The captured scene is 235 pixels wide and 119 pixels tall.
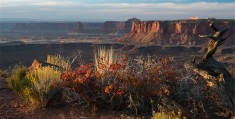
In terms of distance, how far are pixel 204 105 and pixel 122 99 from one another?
1.60m

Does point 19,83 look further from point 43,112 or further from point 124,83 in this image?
point 124,83

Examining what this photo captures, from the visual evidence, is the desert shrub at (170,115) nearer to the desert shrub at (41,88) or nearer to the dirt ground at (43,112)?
the dirt ground at (43,112)

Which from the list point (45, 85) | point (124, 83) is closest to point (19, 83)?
point (45, 85)

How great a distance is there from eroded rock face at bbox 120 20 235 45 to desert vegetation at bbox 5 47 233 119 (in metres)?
63.5

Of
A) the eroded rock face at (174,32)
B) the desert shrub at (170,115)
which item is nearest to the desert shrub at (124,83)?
the desert shrub at (170,115)

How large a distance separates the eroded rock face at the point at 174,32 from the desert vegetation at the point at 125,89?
63.5 meters

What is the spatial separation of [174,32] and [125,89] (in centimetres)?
7538

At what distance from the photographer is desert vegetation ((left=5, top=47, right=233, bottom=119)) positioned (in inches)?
300

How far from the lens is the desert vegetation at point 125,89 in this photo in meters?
7.63

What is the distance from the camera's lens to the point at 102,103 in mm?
8203

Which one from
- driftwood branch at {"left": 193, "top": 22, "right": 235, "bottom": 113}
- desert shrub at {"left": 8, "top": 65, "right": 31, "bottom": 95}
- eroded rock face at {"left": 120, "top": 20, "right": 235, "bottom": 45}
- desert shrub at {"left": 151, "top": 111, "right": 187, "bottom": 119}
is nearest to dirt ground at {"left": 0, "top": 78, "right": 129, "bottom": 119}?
desert shrub at {"left": 8, "top": 65, "right": 31, "bottom": 95}

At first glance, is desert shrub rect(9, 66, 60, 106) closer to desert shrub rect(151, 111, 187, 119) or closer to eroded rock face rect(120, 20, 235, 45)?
desert shrub rect(151, 111, 187, 119)

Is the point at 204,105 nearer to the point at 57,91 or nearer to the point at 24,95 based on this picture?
the point at 57,91

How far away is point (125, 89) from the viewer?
7.82 meters
